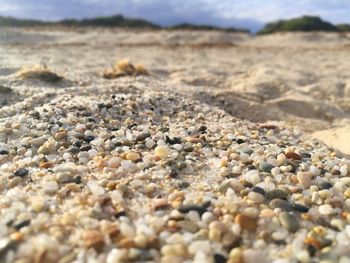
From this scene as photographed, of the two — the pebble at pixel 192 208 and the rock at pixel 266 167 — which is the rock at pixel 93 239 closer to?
the pebble at pixel 192 208

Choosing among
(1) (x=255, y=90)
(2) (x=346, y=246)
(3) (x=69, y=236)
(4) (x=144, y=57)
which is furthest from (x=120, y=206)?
(4) (x=144, y=57)

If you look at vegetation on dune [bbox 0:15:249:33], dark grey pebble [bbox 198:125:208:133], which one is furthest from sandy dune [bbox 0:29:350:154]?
vegetation on dune [bbox 0:15:249:33]

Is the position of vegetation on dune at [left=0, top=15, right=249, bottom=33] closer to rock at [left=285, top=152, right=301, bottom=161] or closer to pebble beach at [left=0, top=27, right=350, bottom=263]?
pebble beach at [left=0, top=27, right=350, bottom=263]

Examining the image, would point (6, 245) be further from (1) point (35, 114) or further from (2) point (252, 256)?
(1) point (35, 114)

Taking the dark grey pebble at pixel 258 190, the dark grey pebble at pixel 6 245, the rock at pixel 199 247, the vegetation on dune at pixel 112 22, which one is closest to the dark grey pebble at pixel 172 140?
the dark grey pebble at pixel 258 190

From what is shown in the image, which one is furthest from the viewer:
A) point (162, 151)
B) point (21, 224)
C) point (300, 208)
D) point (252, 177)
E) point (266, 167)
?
point (162, 151)

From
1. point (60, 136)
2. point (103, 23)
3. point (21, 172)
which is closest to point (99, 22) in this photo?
point (103, 23)

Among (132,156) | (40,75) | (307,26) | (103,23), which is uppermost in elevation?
(132,156)

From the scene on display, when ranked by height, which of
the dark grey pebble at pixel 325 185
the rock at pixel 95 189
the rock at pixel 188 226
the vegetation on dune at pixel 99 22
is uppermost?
the rock at pixel 95 189
